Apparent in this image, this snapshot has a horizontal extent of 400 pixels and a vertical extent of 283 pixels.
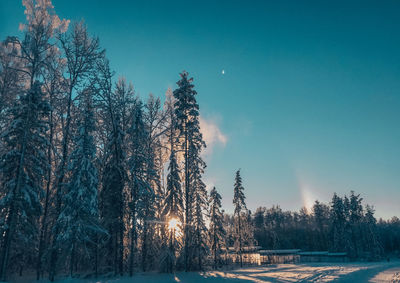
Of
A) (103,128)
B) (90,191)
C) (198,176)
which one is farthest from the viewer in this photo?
(198,176)

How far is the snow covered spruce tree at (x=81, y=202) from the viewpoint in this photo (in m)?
16.5

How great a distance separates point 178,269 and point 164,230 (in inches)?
150

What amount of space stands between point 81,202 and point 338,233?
8790cm

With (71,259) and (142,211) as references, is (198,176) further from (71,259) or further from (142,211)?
(71,259)

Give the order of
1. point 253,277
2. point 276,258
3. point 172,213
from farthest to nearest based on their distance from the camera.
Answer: point 276,258 < point 172,213 < point 253,277

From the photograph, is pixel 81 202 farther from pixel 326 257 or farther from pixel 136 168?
pixel 326 257

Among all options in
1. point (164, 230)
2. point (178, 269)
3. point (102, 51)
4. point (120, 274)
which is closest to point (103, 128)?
point (102, 51)

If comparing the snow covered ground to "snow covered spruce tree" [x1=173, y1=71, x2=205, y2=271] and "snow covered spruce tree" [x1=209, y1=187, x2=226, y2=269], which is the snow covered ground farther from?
"snow covered spruce tree" [x1=209, y1=187, x2=226, y2=269]

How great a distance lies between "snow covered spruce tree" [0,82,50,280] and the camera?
15930mm

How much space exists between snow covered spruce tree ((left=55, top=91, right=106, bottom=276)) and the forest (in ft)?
0.24

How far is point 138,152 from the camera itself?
22.2m

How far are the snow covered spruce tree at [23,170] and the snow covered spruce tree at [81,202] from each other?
Result: 192cm

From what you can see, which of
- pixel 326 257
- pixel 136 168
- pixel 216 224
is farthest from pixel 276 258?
pixel 136 168

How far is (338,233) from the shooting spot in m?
81.9
